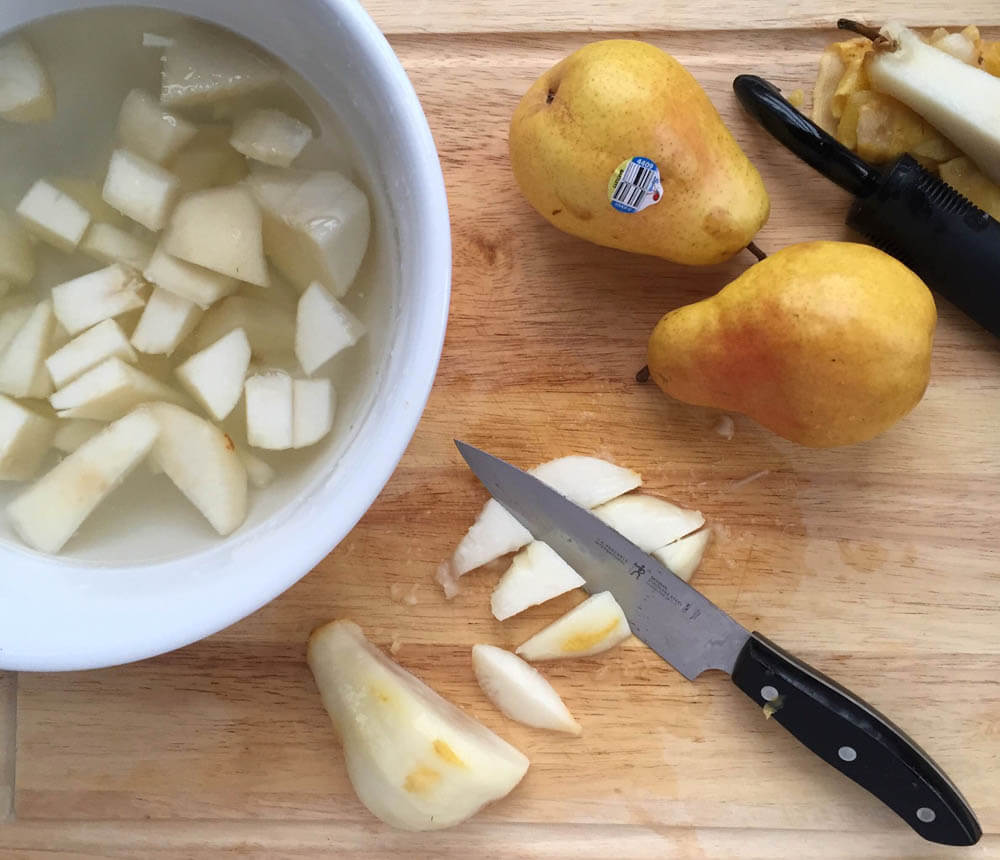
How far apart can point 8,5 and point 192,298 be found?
25 centimetres

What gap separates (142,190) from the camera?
2.39 feet

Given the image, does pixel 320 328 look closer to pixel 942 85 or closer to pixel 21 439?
pixel 21 439

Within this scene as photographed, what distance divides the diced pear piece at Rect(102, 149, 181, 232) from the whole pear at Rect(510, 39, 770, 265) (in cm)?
31

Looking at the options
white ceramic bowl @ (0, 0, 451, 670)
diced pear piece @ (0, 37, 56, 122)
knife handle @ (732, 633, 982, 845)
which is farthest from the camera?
knife handle @ (732, 633, 982, 845)

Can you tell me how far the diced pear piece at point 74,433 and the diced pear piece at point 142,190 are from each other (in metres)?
0.18

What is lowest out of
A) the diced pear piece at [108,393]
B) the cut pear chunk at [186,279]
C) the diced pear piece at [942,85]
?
the diced pear piece at [108,393]

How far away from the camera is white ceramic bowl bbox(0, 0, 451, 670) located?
601 mm

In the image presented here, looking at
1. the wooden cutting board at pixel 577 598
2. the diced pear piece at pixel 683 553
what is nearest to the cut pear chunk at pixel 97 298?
the wooden cutting board at pixel 577 598

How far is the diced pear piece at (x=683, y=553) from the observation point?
2.83ft

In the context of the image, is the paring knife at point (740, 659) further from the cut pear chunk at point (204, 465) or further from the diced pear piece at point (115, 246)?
the diced pear piece at point (115, 246)

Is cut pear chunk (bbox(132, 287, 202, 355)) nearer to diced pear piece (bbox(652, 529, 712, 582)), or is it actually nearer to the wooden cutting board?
the wooden cutting board

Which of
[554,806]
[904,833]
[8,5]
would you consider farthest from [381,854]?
[8,5]

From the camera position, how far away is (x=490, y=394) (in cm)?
87

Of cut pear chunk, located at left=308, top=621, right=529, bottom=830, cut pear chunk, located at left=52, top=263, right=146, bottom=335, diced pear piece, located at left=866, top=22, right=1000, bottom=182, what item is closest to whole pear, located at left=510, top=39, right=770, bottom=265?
diced pear piece, located at left=866, top=22, right=1000, bottom=182
